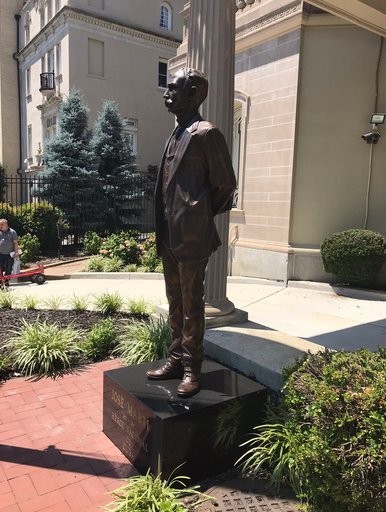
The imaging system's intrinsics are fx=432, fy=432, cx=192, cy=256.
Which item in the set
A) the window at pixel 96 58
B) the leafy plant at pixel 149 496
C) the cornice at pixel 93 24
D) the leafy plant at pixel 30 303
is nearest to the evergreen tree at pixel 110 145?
the window at pixel 96 58

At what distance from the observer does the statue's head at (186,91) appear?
9.78 ft

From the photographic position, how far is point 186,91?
3.01 m

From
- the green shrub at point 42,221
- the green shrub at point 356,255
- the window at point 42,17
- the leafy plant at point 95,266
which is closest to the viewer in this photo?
the green shrub at point 356,255

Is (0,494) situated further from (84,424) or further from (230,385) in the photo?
(230,385)

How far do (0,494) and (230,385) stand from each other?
1.76 m

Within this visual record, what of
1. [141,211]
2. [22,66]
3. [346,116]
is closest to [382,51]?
[346,116]

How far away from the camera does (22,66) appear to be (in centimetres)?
Answer: 2656

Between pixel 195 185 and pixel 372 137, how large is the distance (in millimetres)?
6714

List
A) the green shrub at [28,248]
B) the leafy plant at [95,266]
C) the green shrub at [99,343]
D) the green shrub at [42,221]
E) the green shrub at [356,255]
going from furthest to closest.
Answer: the green shrub at [42,221] → the green shrub at [28,248] → the leafy plant at [95,266] → the green shrub at [356,255] → the green shrub at [99,343]

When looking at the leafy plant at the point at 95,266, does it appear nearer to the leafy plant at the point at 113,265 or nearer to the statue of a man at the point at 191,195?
the leafy plant at the point at 113,265

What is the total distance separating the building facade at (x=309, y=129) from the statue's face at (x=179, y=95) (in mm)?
6228

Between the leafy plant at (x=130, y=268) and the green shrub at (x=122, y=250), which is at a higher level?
the green shrub at (x=122, y=250)

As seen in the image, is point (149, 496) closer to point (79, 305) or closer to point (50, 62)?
point (79, 305)

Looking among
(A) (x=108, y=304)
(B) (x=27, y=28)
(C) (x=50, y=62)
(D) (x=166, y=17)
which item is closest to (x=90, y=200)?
(A) (x=108, y=304)
